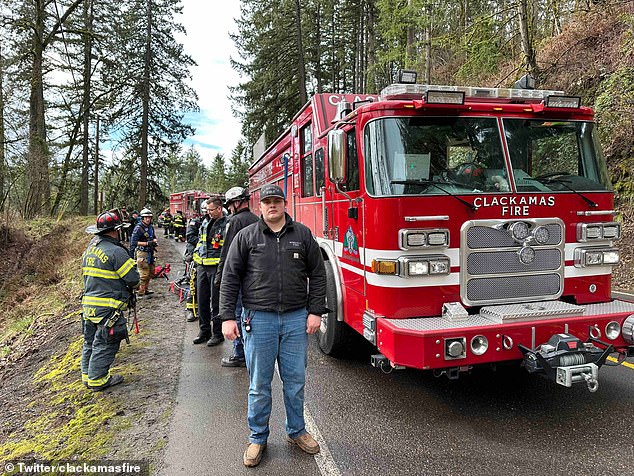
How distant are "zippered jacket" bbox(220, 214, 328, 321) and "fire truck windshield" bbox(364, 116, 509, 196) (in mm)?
926

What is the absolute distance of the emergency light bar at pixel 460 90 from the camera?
3.97 m

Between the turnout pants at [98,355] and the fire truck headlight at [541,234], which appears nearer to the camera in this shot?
the fire truck headlight at [541,234]

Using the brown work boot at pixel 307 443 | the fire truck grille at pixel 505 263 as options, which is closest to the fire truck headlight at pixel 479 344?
the fire truck grille at pixel 505 263

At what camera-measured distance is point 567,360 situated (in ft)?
11.0

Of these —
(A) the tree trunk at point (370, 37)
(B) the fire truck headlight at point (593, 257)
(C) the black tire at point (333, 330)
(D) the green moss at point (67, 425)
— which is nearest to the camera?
(D) the green moss at point (67, 425)

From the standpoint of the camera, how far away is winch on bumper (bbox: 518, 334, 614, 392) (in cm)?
326

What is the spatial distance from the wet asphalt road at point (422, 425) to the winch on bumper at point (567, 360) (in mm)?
524

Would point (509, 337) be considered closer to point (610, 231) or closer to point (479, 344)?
point (479, 344)

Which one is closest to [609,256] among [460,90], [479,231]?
[479,231]

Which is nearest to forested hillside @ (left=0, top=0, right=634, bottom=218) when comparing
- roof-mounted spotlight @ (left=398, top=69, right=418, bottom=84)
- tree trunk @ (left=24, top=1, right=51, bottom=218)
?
tree trunk @ (left=24, top=1, right=51, bottom=218)

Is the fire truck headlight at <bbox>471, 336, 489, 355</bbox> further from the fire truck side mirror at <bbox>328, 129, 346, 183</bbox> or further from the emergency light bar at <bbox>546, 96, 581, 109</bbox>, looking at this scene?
the emergency light bar at <bbox>546, 96, 581, 109</bbox>

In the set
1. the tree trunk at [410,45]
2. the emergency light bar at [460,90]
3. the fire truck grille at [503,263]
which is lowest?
the fire truck grille at [503,263]

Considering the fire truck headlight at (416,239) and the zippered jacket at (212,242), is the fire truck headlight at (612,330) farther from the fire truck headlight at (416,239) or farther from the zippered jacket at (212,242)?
the zippered jacket at (212,242)

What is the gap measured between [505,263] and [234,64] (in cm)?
2716
